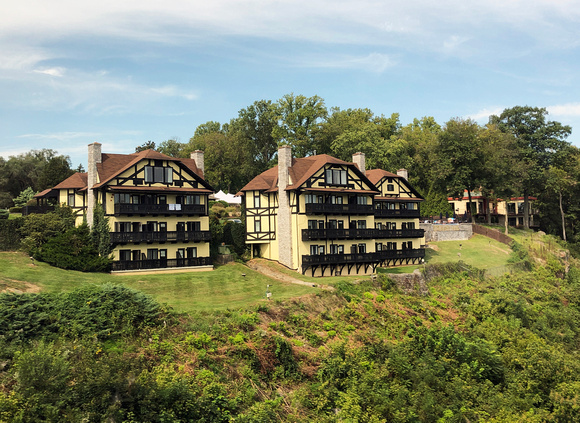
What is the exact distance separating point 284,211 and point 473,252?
97.5 feet

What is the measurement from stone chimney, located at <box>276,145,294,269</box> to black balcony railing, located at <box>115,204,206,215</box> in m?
7.93

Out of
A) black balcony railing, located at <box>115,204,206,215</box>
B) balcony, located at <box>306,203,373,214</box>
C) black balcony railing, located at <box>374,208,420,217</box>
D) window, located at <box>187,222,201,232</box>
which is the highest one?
black balcony railing, located at <box>115,204,206,215</box>

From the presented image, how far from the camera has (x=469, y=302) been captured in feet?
155

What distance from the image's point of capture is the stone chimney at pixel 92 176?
48156 millimetres

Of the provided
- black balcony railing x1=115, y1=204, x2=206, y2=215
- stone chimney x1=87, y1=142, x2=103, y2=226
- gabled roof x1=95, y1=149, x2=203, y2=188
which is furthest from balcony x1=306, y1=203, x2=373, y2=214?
stone chimney x1=87, y1=142, x2=103, y2=226

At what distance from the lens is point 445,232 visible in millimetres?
72375

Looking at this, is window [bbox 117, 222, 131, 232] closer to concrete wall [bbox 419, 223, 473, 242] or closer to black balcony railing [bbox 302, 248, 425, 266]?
black balcony railing [bbox 302, 248, 425, 266]

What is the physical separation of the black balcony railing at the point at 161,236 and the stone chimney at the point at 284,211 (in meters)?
7.39

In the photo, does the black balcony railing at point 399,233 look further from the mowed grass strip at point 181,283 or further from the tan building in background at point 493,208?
the tan building in background at point 493,208

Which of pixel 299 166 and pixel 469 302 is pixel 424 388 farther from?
pixel 299 166

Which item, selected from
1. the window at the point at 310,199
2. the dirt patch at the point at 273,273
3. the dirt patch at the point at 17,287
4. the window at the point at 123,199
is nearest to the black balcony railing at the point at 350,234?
the window at the point at 310,199

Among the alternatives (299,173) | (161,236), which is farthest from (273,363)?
(299,173)

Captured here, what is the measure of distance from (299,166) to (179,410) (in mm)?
33323

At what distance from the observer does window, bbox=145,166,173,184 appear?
48.0 meters
